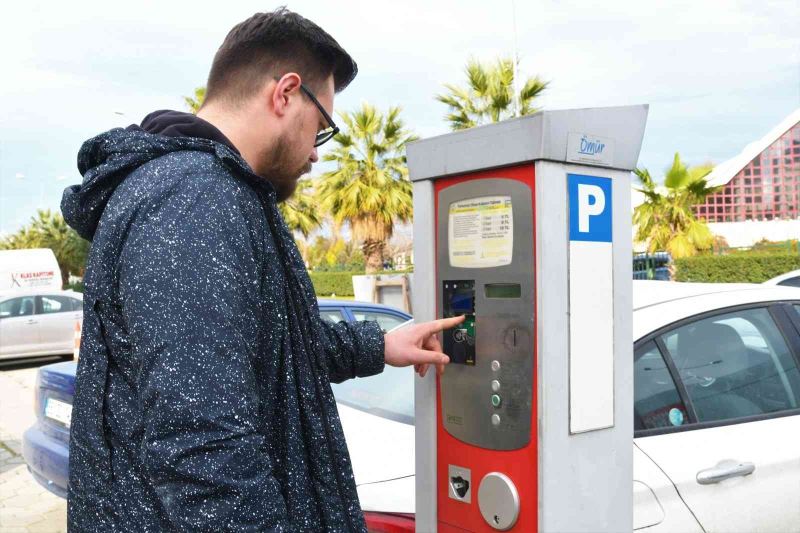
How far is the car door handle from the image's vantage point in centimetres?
255

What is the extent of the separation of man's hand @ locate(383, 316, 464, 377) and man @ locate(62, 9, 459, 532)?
18.4 inches

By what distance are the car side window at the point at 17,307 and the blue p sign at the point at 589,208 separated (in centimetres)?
1248

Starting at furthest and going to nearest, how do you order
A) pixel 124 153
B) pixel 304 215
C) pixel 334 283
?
pixel 334 283 → pixel 304 215 → pixel 124 153

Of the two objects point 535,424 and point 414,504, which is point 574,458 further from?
point 414,504

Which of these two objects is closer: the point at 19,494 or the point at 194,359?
the point at 194,359

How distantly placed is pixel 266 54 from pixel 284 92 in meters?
0.09

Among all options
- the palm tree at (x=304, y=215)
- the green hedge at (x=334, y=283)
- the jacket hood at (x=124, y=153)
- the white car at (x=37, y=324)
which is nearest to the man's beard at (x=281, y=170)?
the jacket hood at (x=124, y=153)

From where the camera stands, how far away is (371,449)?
2.66m

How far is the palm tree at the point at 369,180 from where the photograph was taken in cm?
1836

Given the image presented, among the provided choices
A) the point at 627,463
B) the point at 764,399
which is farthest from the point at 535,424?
the point at 764,399

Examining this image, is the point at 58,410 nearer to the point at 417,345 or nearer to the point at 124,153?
the point at 417,345

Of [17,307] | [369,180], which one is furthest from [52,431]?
[369,180]

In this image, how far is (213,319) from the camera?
3.93 feet

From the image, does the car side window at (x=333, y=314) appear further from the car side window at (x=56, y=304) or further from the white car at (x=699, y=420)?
the car side window at (x=56, y=304)
